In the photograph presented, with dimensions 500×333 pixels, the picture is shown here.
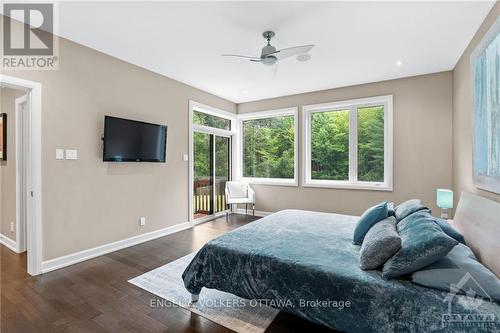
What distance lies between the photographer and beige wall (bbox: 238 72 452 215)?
162 inches

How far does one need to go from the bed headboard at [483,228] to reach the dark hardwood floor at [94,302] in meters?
1.30

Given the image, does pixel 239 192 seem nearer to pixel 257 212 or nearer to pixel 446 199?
pixel 257 212

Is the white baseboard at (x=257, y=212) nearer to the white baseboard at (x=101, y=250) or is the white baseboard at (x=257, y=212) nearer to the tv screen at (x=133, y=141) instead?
the white baseboard at (x=101, y=250)

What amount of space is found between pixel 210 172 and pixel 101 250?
9.02ft

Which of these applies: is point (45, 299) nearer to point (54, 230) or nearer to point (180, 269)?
point (54, 230)

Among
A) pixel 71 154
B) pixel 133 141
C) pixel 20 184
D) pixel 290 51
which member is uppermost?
pixel 290 51

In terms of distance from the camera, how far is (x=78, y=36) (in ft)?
9.96

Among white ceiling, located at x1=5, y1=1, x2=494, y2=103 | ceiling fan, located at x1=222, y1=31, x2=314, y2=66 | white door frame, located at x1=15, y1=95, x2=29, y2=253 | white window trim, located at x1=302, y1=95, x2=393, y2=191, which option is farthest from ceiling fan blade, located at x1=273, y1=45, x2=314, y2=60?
white door frame, located at x1=15, y1=95, x2=29, y2=253

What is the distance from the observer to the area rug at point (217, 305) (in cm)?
200

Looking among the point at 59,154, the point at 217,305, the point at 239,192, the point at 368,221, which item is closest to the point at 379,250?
the point at 368,221

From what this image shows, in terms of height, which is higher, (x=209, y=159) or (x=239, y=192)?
(x=209, y=159)

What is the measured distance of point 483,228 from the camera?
1965 mm

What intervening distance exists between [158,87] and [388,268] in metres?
4.24
